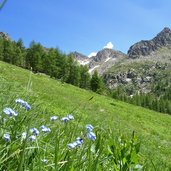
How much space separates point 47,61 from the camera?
99.0 meters

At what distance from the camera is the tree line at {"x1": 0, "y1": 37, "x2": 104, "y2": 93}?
9900 centimetres

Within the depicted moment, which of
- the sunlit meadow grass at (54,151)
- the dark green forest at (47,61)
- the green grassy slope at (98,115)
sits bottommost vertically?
the sunlit meadow grass at (54,151)

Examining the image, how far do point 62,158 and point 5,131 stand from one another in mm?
600

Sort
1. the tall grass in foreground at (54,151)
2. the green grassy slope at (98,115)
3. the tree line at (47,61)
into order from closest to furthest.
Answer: the tall grass in foreground at (54,151), the green grassy slope at (98,115), the tree line at (47,61)

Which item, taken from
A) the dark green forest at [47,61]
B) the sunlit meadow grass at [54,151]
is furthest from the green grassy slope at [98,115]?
the dark green forest at [47,61]

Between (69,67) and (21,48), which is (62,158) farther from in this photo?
(21,48)

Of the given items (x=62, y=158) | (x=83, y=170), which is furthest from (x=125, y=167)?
(x=62, y=158)

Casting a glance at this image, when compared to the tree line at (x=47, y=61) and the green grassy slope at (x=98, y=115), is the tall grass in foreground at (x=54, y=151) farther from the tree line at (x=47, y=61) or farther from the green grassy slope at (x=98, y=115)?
the tree line at (x=47, y=61)

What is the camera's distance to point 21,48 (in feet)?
Answer: 385

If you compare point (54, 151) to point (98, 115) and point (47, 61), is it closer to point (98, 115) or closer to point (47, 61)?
point (98, 115)

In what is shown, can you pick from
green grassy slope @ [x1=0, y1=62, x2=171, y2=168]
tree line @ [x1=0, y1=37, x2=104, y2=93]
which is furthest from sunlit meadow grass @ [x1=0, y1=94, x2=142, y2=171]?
tree line @ [x1=0, y1=37, x2=104, y2=93]

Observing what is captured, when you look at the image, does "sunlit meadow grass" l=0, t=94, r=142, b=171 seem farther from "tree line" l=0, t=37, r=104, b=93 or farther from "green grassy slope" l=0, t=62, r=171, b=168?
"tree line" l=0, t=37, r=104, b=93

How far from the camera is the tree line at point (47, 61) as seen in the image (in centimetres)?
9900

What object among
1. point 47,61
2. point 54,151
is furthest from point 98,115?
point 47,61
